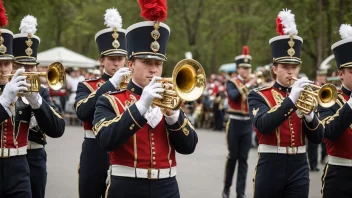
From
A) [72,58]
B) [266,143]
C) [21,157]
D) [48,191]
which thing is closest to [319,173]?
[48,191]

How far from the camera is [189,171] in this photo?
14945mm

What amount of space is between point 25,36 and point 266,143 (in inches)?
124

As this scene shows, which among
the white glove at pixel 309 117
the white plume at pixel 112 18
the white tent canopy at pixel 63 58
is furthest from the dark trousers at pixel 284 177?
the white tent canopy at pixel 63 58

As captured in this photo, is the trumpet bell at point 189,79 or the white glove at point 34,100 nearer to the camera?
the trumpet bell at point 189,79

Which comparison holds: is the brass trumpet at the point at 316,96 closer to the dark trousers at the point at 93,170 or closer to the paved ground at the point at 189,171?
the dark trousers at the point at 93,170

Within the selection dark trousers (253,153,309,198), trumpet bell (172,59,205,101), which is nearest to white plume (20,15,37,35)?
dark trousers (253,153,309,198)

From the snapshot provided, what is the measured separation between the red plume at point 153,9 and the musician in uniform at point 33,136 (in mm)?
2434

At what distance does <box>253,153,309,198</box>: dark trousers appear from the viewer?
7.35 m

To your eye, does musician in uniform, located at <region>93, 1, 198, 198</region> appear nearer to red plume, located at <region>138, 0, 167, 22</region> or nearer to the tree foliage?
red plume, located at <region>138, 0, 167, 22</region>

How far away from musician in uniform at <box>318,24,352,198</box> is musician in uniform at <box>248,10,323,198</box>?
18cm

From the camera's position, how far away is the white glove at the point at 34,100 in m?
6.79

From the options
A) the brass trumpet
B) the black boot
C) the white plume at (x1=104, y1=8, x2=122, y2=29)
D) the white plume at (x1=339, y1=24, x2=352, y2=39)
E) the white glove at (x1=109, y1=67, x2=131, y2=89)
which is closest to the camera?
the brass trumpet

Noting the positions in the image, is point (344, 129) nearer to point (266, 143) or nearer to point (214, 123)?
point (266, 143)

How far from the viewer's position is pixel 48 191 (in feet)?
39.1
